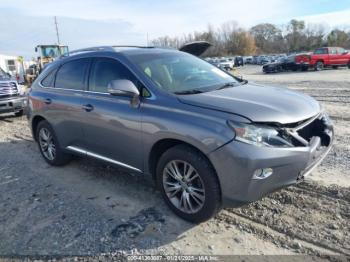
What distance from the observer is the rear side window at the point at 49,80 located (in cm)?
524

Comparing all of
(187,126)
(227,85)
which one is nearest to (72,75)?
(227,85)

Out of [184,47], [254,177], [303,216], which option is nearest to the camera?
[254,177]

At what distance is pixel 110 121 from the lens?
397cm

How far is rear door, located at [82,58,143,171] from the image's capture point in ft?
12.3

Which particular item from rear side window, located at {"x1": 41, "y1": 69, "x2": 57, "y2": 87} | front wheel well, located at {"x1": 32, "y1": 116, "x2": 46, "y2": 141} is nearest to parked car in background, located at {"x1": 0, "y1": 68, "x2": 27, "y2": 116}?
front wheel well, located at {"x1": 32, "y1": 116, "x2": 46, "y2": 141}

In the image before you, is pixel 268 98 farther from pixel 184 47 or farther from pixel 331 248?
pixel 184 47

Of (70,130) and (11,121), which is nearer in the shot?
(70,130)

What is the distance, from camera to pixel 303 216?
3.47 meters

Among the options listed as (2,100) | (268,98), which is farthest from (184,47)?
(2,100)

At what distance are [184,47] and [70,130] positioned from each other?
292 centimetres

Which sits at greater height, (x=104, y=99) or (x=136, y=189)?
(x=104, y=99)

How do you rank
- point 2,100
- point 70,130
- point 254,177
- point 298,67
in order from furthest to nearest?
1. point 298,67
2. point 2,100
3. point 70,130
4. point 254,177

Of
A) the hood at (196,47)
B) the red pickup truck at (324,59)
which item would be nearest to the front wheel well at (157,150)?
the hood at (196,47)

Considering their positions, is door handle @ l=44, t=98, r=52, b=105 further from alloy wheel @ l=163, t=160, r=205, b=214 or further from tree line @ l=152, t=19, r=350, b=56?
tree line @ l=152, t=19, r=350, b=56
